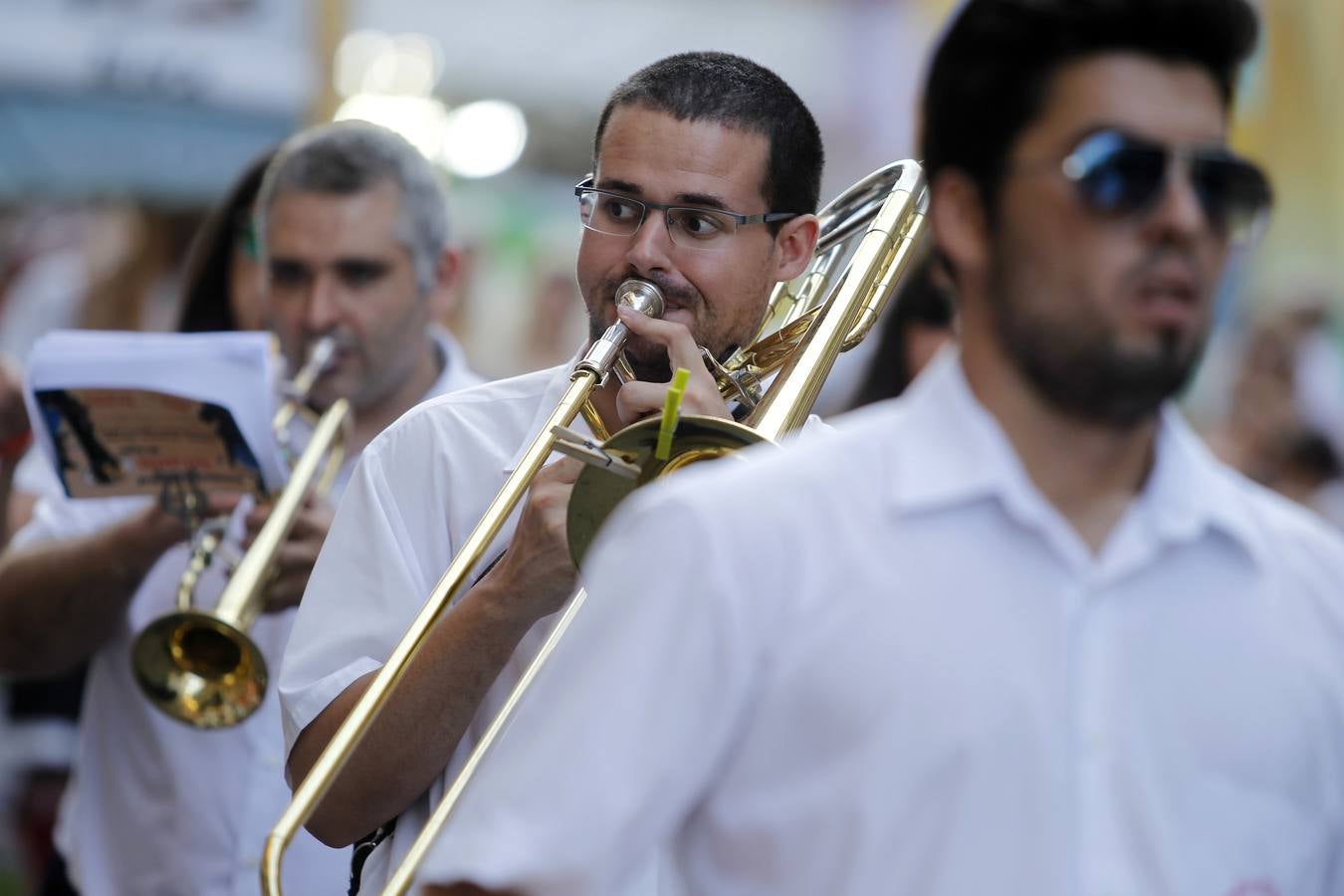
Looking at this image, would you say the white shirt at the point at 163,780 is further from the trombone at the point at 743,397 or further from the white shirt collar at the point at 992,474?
the white shirt collar at the point at 992,474

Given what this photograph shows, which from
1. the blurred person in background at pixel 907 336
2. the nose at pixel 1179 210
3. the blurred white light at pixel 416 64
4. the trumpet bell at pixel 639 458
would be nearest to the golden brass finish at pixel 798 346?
the trumpet bell at pixel 639 458

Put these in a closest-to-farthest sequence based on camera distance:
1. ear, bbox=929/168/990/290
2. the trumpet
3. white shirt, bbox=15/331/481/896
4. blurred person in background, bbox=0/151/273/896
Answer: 1. ear, bbox=929/168/990/290
2. the trumpet
3. white shirt, bbox=15/331/481/896
4. blurred person in background, bbox=0/151/273/896

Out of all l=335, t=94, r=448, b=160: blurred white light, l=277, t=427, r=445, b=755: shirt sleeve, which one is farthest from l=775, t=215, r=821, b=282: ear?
l=335, t=94, r=448, b=160: blurred white light

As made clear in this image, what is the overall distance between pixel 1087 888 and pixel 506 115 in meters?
9.32

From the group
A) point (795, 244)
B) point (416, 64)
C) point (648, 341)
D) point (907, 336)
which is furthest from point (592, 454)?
point (416, 64)

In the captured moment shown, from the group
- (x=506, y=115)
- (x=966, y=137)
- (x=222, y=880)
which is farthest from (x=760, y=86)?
(x=506, y=115)

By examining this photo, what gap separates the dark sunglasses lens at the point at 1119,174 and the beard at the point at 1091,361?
0.33 ft

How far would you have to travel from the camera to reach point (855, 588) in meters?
1.71

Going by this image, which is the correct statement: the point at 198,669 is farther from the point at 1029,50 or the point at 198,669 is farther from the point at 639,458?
the point at 1029,50

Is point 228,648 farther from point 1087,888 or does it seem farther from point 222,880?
point 1087,888

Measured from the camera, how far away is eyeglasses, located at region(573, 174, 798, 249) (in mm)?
2768

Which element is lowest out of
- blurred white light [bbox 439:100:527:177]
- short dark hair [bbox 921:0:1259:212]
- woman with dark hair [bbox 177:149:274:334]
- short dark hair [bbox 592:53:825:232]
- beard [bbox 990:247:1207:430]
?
blurred white light [bbox 439:100:527:177]

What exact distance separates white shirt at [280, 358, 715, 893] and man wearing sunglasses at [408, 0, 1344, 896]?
84 cm

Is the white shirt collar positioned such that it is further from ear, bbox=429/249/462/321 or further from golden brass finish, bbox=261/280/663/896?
ear, bbox=429/249/462/321
